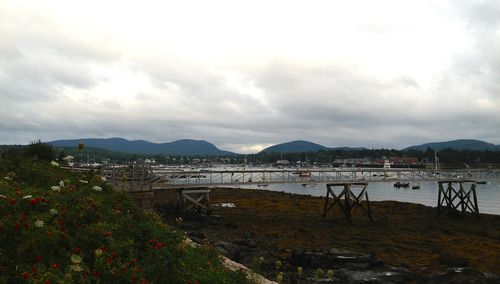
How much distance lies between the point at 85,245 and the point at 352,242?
19.9 metres

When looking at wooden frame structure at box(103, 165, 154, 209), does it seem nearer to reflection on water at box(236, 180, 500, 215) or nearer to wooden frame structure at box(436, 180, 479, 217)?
wooden frame structure at box(436, 180, 479, 217)

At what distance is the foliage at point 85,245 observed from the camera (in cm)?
755

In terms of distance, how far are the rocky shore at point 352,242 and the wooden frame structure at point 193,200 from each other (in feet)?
3.10

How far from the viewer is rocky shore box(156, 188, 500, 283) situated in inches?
703

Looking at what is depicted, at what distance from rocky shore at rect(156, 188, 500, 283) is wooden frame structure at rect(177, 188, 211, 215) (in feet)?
3.10

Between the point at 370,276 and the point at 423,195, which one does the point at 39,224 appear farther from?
the point at 423,195

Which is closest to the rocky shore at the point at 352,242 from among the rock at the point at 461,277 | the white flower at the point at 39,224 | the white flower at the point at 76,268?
the rock at the point at 461,277

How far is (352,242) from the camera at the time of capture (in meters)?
26.0

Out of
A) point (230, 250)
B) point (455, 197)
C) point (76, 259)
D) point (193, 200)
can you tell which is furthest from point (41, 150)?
point (455, 197)

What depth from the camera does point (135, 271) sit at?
25.5 ft

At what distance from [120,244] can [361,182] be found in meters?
30.9

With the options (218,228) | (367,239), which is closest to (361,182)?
(367,239)

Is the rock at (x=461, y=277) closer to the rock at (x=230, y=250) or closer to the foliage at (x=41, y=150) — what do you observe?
the rock at (x=230, y=250)

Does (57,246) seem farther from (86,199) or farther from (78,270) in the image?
(86,199)
